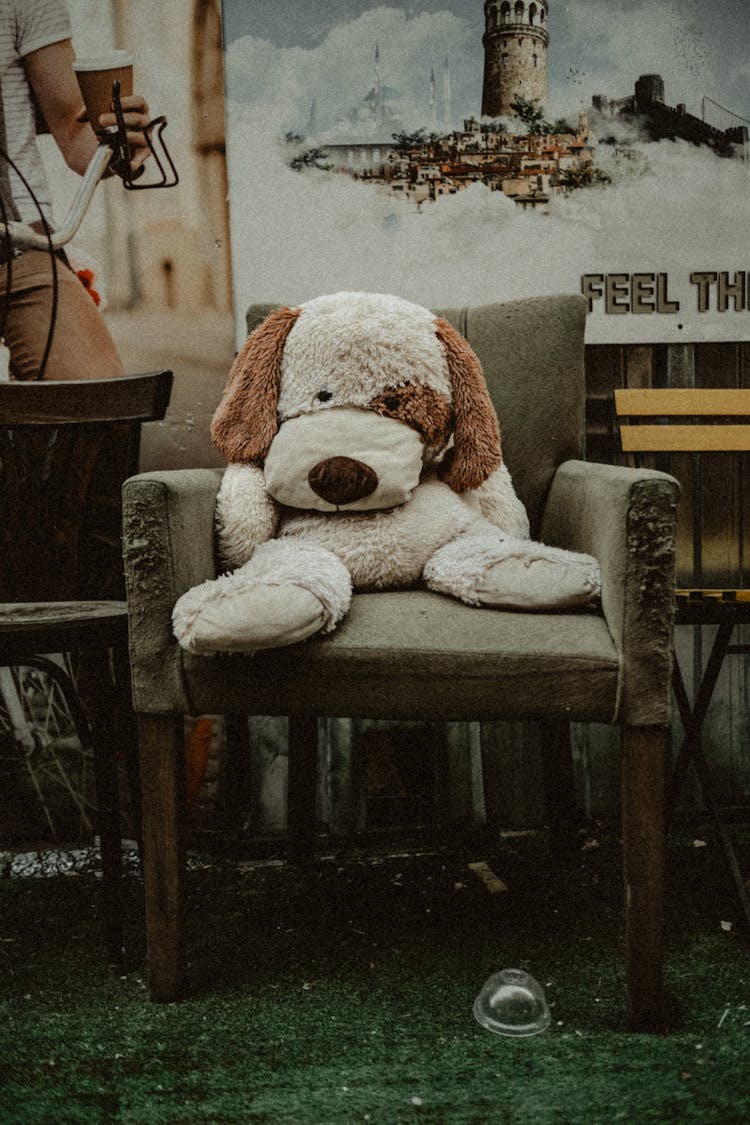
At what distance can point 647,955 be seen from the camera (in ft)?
3.58

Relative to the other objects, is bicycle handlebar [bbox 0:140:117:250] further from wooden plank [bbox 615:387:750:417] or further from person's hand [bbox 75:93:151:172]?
wooden plank [bbox 615:387:750:417]

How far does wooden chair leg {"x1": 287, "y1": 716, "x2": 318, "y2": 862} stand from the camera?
65.2 inches

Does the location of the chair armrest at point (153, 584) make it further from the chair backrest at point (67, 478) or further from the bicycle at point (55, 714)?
the bicycle at point (55, 714)

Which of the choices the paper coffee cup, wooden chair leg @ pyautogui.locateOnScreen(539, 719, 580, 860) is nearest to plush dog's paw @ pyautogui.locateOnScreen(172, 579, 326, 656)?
wooden chair leg @ pyautogui.locateOnScreen(539, 719, 580, 860)

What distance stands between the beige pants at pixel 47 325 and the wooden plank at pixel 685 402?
1122mm

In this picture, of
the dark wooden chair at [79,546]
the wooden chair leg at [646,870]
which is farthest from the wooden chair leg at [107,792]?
the wooden chair leg at [646,870]

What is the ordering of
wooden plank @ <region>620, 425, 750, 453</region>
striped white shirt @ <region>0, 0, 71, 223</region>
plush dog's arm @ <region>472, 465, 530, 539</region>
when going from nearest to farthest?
plush dog's arm @ <region>472, 465, 530, 539</region> < wooden plank @ <region>620, 425, 750, 453</region> < striped white shirt @ <region>0, 0, 71, 223</region>

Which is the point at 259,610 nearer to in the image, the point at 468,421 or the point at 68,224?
the point at 468,421

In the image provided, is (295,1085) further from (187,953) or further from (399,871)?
(399,871)

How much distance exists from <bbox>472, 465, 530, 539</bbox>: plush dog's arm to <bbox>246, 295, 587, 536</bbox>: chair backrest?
0.12 meters

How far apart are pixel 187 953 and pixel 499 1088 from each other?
0.59 meters

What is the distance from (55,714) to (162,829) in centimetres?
91

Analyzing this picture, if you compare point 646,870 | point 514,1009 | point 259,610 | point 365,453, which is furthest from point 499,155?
point 514,1009

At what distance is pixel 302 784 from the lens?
168 centimetres
